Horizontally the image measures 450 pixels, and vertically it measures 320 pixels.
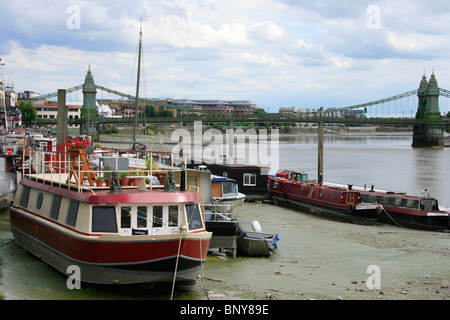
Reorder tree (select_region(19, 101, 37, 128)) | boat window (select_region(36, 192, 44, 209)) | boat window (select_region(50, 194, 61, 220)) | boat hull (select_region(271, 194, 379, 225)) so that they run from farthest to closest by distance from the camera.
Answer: tree (select_region(19, 101, 37, 128)), boat hull (select_region(271, 194, 379, 225)), boat window (select_region(36, 192, 44, 209)), boat window (select_region(50, 194, 61, 220))

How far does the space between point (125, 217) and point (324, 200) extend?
2673 cm

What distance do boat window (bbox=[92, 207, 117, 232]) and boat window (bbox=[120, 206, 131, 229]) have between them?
0.24 m

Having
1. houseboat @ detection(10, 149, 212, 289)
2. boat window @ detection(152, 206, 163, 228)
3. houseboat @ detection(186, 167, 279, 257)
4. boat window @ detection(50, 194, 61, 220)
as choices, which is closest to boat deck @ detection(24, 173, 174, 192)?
houseboat @ detection(10, 149, 212, 289)

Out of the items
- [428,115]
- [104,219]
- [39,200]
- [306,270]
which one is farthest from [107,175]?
[428,115]

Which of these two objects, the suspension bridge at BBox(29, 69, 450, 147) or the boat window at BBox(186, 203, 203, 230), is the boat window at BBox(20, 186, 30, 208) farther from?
the suspension bridge at BBox(29, 69, 450, 147)

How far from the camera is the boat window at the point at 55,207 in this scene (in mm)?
19188

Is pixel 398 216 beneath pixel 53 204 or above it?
beneath

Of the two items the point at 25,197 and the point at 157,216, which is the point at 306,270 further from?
the point at 25,197

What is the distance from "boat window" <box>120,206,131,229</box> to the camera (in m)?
16.4

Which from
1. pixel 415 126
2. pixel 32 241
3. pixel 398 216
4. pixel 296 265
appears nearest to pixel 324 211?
pixel 398 216

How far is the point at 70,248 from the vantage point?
17391 mm

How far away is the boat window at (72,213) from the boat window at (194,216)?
3348 millimetres
